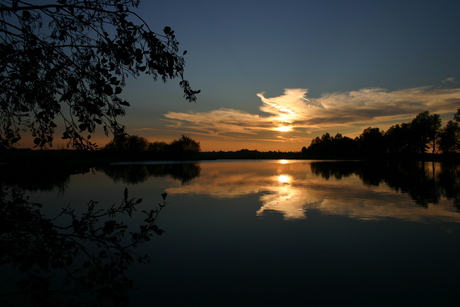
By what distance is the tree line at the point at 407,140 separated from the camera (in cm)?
7819

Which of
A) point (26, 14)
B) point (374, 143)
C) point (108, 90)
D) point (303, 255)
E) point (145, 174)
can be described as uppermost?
point (374, 143)

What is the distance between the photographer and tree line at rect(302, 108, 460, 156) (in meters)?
78.2

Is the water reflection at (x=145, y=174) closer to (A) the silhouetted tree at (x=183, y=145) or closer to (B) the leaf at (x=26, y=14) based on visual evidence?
(B) the leaf at (x=26, y=14)

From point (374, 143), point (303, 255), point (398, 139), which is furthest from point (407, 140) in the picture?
point (303, 255)

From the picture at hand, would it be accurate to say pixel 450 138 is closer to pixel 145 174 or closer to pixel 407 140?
pixel 407 140

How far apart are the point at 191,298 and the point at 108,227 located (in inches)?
133

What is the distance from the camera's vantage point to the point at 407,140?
3885 inches

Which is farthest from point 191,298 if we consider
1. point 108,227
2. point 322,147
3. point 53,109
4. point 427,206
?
point 322,147

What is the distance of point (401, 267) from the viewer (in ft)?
23.3

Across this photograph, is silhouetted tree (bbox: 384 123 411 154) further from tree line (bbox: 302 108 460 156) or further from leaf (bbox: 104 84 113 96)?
leaf (bbox: 104 84 113 96)

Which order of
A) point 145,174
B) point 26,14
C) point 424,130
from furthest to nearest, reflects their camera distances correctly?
point 424,130 → point 145,174 → point 26,14

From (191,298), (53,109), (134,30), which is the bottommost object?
(191,298)

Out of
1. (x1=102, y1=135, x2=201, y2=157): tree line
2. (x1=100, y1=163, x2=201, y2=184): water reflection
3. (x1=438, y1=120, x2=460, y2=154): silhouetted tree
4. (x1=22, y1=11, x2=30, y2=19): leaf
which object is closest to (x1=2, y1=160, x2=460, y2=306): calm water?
(x1=22, y1=11, x2=30, y2=19): leaf

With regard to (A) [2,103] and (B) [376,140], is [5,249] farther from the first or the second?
(B) [376,140]
